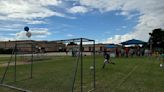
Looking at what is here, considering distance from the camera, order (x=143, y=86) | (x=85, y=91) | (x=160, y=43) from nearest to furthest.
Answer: (x=85, y=91) < (x=143, y=86) < (x=160, y=43)

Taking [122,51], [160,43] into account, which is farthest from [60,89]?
[160,43]

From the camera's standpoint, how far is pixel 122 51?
143 feet

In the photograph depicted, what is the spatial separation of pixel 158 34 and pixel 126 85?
92623 millimetres

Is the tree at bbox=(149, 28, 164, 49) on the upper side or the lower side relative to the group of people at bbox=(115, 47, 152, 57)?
upper

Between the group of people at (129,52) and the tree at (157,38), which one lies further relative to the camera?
the tree at (157,38)

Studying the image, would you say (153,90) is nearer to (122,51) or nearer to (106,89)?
(106,89)

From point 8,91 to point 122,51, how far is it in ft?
115

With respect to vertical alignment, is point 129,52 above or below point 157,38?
below

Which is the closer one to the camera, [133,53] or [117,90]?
[117,90]

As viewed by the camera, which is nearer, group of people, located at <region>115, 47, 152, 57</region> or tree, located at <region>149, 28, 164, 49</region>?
group of people, located at <region>115, 47, 152, 57</region>

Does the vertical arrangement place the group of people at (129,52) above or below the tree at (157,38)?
below

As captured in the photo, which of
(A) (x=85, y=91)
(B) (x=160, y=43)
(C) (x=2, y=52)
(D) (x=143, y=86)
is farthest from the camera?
(B) (x=160, y=43)

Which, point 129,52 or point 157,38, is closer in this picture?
point 129,52

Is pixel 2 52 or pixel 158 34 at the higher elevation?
pixel 158 34
